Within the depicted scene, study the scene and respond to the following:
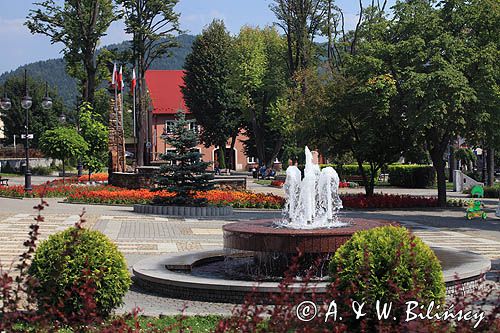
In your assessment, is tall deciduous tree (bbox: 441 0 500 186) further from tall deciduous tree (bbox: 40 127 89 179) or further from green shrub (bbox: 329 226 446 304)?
tall deciduous tree (bbox: 40 127 89 179)

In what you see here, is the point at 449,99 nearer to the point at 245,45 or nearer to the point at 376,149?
the point at 376,149

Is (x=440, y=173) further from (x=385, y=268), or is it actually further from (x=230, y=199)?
(x=385, y=268)

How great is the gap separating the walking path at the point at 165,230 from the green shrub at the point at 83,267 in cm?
101

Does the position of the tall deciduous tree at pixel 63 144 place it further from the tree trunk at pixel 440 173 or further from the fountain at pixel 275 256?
the fountain at pixel 275 256

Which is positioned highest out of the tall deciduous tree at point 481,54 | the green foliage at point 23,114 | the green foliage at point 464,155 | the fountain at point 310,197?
the green foliage at point 23,114

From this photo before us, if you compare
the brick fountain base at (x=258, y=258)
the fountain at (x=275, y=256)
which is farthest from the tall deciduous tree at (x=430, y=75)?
the brick fountain base at (x=258, y=258)

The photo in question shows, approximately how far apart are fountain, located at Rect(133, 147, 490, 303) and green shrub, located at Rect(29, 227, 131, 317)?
1.87 m

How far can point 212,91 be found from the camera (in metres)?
71.2

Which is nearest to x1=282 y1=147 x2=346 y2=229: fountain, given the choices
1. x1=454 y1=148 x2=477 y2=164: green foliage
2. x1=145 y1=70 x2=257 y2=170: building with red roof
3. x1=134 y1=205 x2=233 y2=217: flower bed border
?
x1=134 y1=205 x2=233 y2=217: flower bed border

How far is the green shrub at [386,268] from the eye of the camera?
7.18m

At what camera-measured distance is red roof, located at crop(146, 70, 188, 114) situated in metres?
86.4

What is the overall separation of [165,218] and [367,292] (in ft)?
55.2

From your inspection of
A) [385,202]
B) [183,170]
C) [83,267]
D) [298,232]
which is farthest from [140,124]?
[83,267]

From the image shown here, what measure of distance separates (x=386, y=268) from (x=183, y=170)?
17.8 metres
